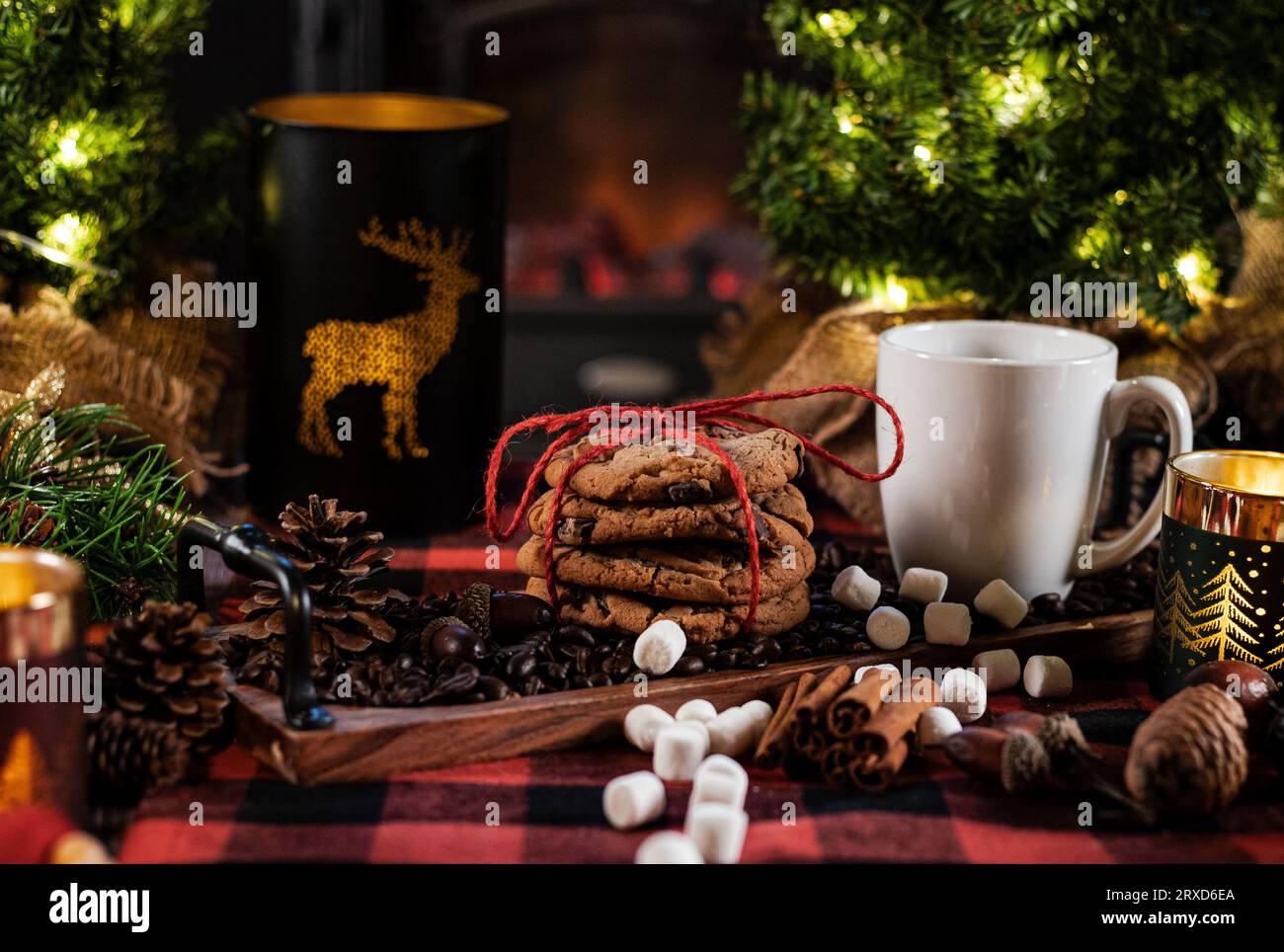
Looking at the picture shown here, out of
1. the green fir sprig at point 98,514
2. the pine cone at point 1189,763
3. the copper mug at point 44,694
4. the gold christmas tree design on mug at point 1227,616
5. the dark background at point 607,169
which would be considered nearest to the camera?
the copper mug at point 44,694

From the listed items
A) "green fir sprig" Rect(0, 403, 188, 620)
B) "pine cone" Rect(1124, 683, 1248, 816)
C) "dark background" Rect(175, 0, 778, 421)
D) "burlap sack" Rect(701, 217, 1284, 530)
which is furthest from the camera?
"dark background" Rect(175, 0, 778, 421)

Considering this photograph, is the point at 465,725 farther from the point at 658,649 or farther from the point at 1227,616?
the point at 1227,616

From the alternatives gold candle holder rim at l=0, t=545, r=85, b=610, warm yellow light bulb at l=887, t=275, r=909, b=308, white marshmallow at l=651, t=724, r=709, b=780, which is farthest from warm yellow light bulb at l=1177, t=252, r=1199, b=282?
gold candle holder rim at l=0, t=545, r=85, b=610

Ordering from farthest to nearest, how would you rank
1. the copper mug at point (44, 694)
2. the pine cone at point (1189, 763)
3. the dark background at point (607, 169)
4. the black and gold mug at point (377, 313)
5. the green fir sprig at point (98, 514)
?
the dark background at point (607, 169), the black and gold mug at point (377, 313), the green fir sprig at point (98, 514), the pine cone at point (1189, 763), the copper mug at point (44, 694)

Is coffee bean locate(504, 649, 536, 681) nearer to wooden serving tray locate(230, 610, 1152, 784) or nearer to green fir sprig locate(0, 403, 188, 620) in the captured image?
wooden serving tray locate(230, 610, 1152, 784)

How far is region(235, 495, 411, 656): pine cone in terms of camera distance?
87 cm

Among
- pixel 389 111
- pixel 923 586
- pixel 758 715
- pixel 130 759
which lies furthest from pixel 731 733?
pixel 389 111

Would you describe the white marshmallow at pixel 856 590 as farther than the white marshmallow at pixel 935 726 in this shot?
Yes

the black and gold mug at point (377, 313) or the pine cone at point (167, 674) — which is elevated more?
the black and gold mug at point (377, 313)

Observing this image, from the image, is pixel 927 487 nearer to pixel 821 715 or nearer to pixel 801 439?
pixel 801 439

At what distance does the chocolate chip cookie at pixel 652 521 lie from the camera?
0.88 m

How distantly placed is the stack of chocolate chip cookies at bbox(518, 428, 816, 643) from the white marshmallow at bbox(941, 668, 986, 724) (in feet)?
0.39

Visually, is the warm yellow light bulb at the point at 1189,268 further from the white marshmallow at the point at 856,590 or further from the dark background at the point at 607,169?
the dark background at the point at 607,169

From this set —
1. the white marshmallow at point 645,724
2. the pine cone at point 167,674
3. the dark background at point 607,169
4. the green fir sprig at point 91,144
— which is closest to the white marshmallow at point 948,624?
the white marshmallow at point 645,724
